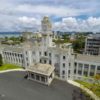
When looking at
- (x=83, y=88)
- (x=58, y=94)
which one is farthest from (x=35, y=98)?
(x=83, y=88)

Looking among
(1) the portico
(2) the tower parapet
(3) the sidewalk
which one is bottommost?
(3) the sidewalk

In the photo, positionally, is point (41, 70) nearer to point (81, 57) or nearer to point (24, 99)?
point (24, 99)

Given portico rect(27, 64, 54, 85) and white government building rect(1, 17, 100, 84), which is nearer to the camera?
portico rect(27, 64, 54, 85)

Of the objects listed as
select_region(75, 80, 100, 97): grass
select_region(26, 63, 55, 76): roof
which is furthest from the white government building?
select_region(75, 80, 100, 97): grass

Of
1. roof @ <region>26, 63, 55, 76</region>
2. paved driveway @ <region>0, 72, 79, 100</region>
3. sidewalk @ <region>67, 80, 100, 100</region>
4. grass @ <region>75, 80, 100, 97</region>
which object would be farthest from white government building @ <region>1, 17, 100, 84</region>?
paved driveway @ <region>0, 72, 79, 100</region>

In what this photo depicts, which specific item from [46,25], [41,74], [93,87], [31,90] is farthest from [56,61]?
[93,87]

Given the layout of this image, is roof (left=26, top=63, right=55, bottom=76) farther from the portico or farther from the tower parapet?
the tower parapet

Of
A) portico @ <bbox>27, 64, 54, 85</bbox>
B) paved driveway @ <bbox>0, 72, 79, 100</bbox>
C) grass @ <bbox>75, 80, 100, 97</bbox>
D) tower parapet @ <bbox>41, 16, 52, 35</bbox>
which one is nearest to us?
paved driveway @ <bbox>0, 72, 79, 100</bbox>

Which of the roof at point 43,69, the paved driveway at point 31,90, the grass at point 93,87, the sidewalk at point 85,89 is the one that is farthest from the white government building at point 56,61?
the paved driveway at point 31,90

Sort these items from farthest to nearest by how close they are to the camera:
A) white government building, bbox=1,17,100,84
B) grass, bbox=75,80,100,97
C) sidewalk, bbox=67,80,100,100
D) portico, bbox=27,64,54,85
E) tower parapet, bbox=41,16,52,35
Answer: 1. tower parapet, bbox=41,16,52,35
2. white government building, bbox=1,17,100,84
3. portico, bbox=27,64,54,85
4. grass, bbox=75,80,100,97
5. sidewalk, bbox=67,80,100,100

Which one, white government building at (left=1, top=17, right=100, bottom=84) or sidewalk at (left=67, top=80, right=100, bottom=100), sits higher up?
white government building at (left=1, top=17, right=100, bottom=84)
